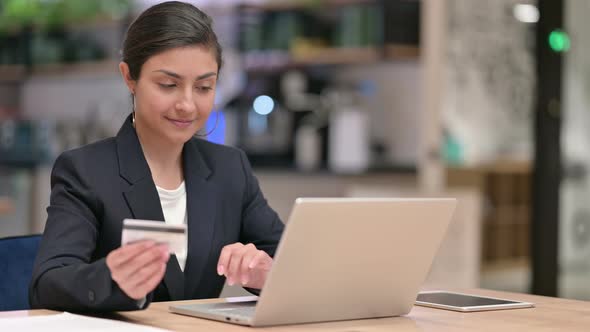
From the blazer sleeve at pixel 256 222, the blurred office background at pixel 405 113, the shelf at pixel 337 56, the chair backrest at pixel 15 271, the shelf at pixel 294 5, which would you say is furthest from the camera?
the shelf at pixel 294 5

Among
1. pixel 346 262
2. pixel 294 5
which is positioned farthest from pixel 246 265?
pixel 294 5

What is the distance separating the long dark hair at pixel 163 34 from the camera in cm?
174

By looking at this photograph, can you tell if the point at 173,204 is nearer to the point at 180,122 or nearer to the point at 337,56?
the point at 180,122

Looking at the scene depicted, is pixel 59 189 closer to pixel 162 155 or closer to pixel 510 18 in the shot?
pixel 162 155

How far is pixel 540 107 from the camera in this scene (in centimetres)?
480

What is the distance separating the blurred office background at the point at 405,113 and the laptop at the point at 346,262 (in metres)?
2.96

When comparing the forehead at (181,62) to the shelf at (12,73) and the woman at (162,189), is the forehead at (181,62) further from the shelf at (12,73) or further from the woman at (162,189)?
the shelf at (12,73)

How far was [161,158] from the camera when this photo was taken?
1.88 m

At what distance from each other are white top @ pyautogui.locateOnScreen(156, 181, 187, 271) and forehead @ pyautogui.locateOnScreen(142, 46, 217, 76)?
0.82ft

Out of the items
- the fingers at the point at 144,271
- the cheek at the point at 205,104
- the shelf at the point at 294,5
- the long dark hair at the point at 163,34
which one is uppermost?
the shelf at the point at 294,5

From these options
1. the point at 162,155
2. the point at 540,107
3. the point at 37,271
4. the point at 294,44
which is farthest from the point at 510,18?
the point at 37,271

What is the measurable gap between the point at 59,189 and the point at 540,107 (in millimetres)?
3532

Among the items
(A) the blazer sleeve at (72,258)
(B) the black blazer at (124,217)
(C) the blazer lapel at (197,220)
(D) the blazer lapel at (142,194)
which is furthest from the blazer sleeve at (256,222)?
(A) the blazer sleeve at (72,258)

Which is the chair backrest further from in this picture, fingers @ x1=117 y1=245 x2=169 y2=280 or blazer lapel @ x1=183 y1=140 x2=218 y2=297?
fingers @ x1=117 y1=245 x2=169 y2=280
